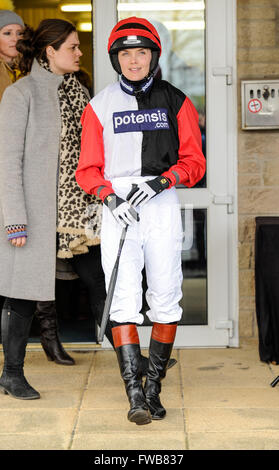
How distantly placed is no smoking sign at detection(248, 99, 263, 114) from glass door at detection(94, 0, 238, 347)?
0.36 feet

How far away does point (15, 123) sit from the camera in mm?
3691

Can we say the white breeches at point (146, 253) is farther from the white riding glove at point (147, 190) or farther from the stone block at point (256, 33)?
the stone block at point (256, 33)

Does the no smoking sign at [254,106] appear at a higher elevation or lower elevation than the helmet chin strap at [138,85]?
higher

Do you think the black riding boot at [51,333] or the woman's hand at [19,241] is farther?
the black riding boot at [51,333]

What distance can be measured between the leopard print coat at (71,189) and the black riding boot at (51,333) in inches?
22.8

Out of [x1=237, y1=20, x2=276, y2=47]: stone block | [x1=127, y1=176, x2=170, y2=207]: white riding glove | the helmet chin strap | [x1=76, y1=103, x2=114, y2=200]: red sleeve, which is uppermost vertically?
[x1=237, y1=20, x2=276, y2=47]: stone block

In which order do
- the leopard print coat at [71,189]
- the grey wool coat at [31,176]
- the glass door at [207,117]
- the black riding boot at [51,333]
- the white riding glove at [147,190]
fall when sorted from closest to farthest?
the white riding glove at [147,190], the grey wool coat at [31,176], the leopard print coat at [71,189], the black riding boot at [51,333], the glass door at [207,117]

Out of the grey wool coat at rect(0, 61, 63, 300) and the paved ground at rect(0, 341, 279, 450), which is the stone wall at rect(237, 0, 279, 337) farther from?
the grey wool coat at rect(0, 61, 63, 300)

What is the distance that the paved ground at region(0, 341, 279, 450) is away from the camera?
3.13 m

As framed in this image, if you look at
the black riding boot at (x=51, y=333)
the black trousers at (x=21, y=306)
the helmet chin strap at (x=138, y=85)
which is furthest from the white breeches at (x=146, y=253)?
the black riding boot at (x=51, y=333)

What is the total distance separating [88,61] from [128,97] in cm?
191

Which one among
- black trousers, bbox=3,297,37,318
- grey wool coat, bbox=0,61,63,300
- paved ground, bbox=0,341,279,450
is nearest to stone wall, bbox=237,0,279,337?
paved ground, bbox=0,341,279,450

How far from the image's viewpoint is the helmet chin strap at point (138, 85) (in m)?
3.45

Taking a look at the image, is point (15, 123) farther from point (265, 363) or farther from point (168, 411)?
point (265, 363)
